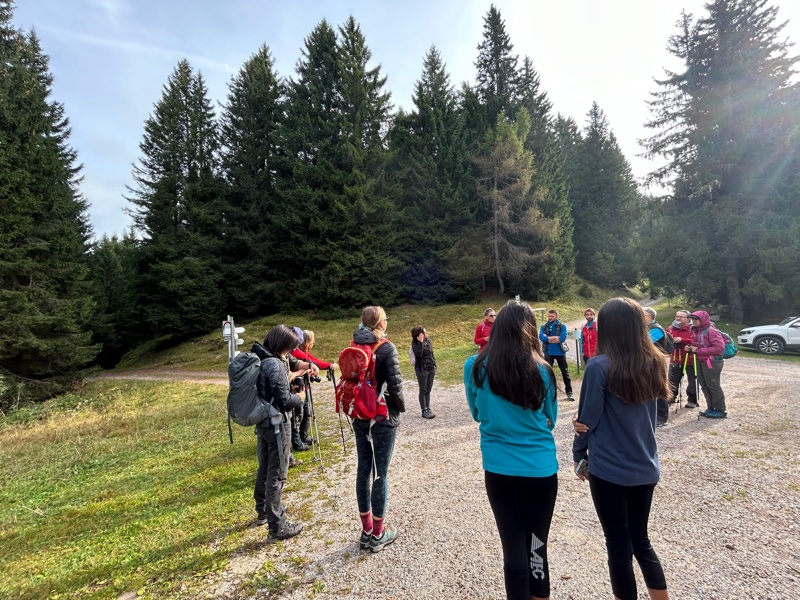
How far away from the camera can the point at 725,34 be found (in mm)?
19781

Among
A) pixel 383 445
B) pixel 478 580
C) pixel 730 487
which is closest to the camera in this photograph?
pixel 478 580

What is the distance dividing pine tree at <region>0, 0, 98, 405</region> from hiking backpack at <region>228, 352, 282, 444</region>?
44.0 feet

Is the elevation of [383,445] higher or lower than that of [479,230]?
lower

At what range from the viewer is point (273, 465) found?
3.45 metres

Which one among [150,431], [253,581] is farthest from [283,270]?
[253,581]

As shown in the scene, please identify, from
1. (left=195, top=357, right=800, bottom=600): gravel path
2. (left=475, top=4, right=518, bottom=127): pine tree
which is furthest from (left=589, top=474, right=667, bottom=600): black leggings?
(left=475, top=4, right=518, bottom=127): pine tree

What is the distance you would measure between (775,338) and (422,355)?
50.3 ft

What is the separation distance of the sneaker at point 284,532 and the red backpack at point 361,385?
147 centimetres

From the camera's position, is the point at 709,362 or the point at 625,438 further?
the point at 709,362

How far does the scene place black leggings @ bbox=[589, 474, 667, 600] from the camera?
214cm

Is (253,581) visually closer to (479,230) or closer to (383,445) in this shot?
(383,445)

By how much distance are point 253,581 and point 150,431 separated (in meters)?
6.98

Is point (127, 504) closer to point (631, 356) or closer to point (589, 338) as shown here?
point (631, 356)

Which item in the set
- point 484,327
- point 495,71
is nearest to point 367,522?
point 484,327
